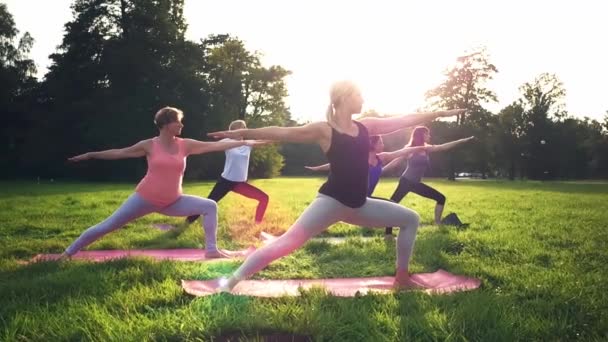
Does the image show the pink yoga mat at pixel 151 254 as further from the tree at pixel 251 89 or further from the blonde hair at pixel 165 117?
the tree at pixel 251 89

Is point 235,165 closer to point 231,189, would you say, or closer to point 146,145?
point 231,189

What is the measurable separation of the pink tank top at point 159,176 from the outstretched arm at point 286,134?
7.17 ft

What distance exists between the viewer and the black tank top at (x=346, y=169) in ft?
14.2

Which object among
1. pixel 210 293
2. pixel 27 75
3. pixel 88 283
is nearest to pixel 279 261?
pixel 210 293

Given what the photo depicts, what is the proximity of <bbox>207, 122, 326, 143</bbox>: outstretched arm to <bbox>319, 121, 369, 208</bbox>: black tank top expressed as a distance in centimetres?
17

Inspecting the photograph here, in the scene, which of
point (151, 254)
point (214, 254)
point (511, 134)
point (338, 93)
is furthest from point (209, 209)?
point (511, 134)

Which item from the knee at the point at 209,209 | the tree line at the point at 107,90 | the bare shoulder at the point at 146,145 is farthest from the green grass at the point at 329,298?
the tree line at the point at 107,90

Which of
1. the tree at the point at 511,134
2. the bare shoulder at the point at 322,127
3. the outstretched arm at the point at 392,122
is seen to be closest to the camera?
the bare shoulder at the point at 322,127

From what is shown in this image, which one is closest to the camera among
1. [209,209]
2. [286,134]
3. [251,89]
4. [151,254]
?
[286,134]

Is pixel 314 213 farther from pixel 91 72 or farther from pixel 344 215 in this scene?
pixel 91 72

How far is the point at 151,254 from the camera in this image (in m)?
6.87

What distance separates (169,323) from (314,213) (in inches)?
64.1

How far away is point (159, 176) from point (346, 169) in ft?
9.86

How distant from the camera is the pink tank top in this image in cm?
612
